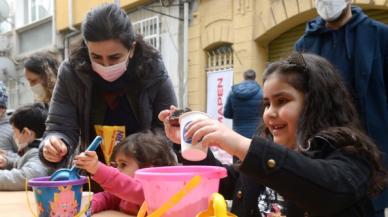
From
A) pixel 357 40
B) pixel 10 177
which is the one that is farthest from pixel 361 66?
pixel 10 177

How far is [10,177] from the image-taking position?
2.19 metres

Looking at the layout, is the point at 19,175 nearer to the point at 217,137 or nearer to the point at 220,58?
the point at 217,137

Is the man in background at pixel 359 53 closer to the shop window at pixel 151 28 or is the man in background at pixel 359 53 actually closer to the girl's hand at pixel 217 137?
the girl's hand at pixel 217 137

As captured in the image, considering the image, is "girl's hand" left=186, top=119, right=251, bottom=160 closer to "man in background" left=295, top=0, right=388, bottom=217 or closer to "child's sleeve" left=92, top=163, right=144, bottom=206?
"child's sleeve" left=92, top=163, right=144, bottom=206

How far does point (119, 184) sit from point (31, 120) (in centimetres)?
145

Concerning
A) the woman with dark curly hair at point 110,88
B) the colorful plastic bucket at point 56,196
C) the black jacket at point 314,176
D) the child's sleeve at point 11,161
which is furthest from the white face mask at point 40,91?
the black jacket at point 314,176

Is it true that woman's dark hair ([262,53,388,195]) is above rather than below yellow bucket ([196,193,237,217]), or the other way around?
above

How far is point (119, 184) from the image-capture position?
4.67 feet

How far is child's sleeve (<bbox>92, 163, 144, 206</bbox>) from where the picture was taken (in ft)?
4.56

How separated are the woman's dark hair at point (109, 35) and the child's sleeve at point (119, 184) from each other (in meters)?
0.64

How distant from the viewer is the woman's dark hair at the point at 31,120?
2.70 metres

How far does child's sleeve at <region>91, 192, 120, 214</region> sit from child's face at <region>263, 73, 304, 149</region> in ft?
1.90

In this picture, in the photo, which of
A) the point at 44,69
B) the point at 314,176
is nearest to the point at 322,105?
the point at 314,176

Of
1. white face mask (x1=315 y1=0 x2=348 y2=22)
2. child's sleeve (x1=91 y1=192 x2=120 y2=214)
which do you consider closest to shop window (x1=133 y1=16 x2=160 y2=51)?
white face mask (x1=315 y1=0 x2=348 y2=22)
